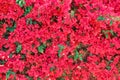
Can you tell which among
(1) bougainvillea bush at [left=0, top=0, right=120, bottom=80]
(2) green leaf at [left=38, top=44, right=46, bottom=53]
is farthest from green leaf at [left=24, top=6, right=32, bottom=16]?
(2) green leaf at [left=38, top=44, right=46, bottom=53]

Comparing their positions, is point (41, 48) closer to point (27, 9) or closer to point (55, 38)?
point (55, 38)

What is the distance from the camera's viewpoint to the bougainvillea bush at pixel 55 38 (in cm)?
411

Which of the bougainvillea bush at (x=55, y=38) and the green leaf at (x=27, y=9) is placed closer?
the bougainvillea bush at (x=55, y=38)

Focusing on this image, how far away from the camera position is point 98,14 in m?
4.24

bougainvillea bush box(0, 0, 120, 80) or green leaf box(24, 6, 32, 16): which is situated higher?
green leaf box(24, 6, 32, 16)

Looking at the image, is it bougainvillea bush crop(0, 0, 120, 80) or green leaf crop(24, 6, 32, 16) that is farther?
green leaf crop(24, 6, 32, 16)

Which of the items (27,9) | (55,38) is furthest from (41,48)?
(27,9)

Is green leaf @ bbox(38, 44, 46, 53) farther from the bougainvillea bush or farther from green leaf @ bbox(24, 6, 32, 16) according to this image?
green leaf @ bbox(24, 6, 32, 16)

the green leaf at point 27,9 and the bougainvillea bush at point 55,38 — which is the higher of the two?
the green leaf at point 27,9

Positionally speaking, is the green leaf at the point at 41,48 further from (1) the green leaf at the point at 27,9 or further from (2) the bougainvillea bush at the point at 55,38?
(1) the green leaf at the point at 27,9

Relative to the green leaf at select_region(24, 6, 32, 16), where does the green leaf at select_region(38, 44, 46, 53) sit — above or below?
below

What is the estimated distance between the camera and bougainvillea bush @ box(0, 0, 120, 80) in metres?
4.11

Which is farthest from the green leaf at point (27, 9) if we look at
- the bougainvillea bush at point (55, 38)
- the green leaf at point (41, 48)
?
the green leaf at point (41, 48)

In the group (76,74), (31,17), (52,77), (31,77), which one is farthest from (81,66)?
(31,17)
